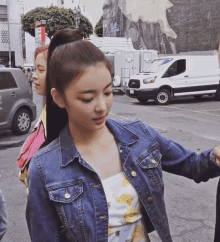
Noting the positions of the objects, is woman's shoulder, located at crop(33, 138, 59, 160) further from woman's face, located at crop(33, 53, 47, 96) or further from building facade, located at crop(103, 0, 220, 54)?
building facade, located at crop(103, 0, 220, 54)

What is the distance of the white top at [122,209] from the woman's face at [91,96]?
25cm

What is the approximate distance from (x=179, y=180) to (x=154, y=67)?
407 inches

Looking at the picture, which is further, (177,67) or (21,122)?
(177,67)

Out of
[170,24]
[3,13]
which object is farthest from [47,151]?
[3,13]

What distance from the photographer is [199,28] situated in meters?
23.2

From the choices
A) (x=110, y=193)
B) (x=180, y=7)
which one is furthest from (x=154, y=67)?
(x=110, y=193)

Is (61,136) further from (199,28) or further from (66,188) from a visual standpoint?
(199,28)

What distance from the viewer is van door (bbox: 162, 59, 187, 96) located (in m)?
14.1

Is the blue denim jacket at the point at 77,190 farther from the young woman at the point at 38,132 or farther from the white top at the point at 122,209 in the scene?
the young woman at the point at 38,132

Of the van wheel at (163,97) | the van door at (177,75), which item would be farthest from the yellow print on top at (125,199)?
the van door at (177,75)

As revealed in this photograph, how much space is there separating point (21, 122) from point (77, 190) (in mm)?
7555

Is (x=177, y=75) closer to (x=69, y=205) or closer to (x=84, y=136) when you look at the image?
(x=84, y=136)

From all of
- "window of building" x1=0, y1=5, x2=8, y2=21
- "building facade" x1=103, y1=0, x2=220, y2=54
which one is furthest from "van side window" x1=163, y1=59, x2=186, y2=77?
"window of building" x1=0, y1=5, x2=8, y2=21

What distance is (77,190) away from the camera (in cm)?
128
